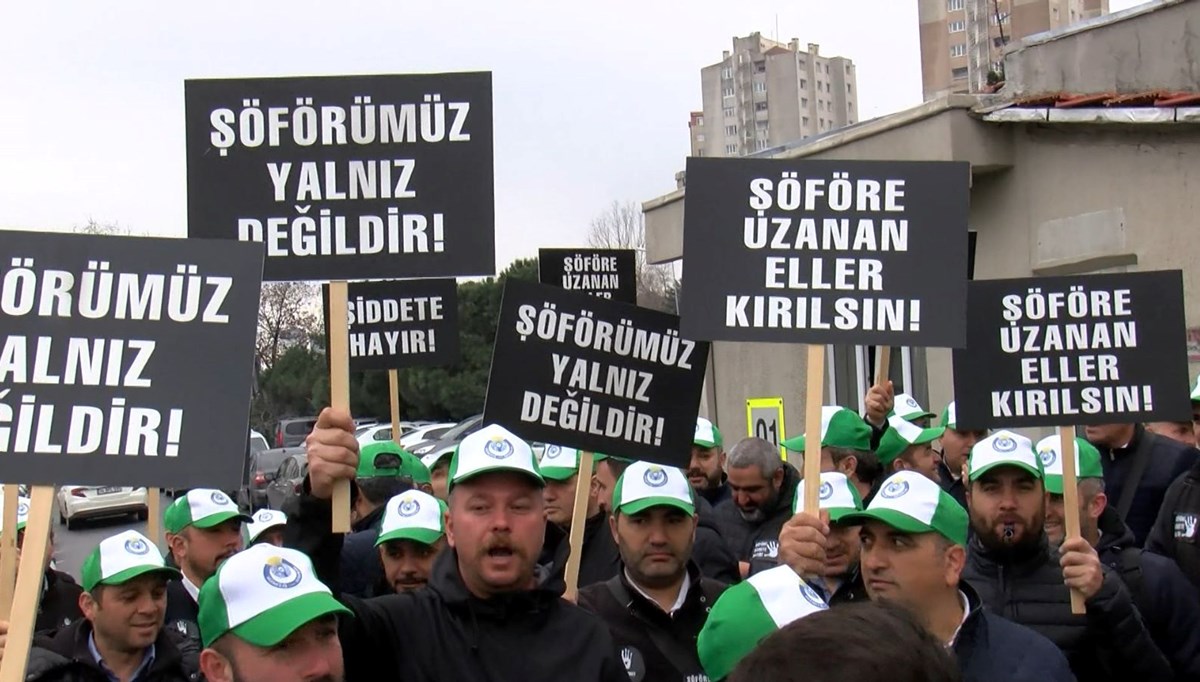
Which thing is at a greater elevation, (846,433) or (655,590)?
(846,433)

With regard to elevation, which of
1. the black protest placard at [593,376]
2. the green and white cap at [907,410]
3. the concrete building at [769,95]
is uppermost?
the concrete building at [769,95]

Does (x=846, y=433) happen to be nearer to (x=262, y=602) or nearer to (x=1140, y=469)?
(x=1140, y=469)

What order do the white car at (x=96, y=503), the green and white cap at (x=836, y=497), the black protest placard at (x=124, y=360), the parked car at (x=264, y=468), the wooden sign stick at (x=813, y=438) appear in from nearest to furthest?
the black protest placard at (x=124, y=360)
the wooden sign stick at (x=813, y=438)
the green and white cap at (x=836, y=497)
the parked car at (x=264, y=468)
the white car at (x=96, y=503)

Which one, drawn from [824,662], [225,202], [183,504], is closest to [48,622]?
[183,504]

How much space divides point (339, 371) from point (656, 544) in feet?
4.34

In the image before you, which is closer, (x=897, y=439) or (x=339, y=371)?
(x=339, y=371)

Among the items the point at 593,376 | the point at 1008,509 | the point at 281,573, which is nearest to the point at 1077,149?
the point at 1008,509

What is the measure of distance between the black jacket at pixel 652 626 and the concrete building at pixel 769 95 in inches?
3884

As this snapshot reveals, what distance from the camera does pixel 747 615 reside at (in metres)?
3.49

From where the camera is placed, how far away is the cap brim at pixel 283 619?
11.6 ft

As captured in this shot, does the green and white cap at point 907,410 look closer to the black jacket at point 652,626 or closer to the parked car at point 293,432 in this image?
the black jacket at point 652,626

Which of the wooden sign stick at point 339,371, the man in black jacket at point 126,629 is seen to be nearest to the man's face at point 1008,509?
the wooden sign stick at point 339,371

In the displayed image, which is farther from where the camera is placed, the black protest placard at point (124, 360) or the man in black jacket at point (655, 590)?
the man in black jacket at point (655, 590)

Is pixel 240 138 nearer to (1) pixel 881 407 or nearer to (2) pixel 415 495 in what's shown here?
(2) pixel 415 495
